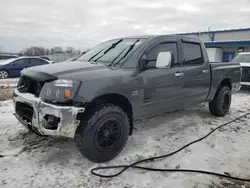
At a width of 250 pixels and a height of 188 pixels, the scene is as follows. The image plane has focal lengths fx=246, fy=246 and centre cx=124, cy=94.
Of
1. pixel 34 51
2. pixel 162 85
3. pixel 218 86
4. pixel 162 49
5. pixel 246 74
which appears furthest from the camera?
pixel 34 51

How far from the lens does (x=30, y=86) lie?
368 centimetres

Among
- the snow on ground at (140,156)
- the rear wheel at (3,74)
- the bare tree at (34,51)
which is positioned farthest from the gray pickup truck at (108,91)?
the bare tree at (34,51)

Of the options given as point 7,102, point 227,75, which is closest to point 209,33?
point 227,75

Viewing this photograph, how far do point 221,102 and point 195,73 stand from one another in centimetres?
148

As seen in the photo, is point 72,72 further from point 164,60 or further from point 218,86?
point 218,86

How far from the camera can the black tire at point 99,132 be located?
3244 millimetres

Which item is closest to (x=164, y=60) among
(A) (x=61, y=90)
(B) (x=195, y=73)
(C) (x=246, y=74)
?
(B) (x=195, y=73)

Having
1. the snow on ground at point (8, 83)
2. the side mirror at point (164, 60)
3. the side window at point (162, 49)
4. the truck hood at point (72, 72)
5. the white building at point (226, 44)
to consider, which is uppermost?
the white building at point (226, 44)

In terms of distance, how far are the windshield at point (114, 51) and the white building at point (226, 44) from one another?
62.8 ft

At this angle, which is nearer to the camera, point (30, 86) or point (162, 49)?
point (30, 86)

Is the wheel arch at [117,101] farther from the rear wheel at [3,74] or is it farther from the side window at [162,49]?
the rear wheel at [3,74]

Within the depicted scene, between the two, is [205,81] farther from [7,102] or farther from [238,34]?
[238,34]

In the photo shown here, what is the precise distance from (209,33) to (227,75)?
20.5 metres

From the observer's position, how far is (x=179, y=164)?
3.51 m
